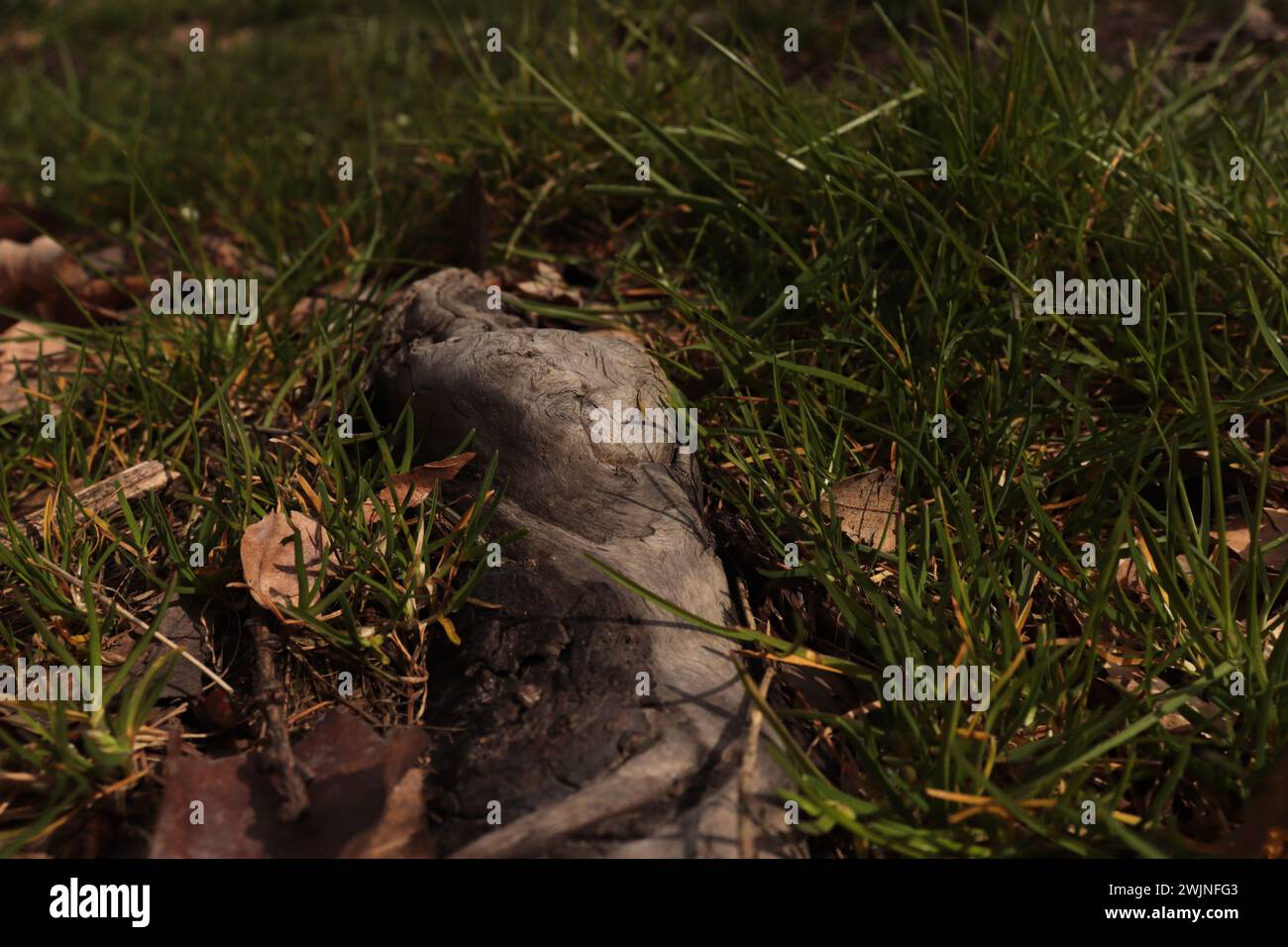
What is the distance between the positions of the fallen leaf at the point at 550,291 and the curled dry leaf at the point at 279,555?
0.98m

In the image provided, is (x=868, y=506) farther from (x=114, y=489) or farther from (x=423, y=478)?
(x=114, y=489)

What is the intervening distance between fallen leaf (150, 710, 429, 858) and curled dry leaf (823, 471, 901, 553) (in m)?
0.92

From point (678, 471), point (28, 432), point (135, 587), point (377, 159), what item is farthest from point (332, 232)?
point (678, 471)

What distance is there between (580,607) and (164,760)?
733 millimetres

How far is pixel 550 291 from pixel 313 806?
1.57 m

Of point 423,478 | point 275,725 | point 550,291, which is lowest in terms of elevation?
point 275,725

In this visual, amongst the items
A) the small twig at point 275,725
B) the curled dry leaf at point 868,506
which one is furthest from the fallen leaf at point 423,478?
the curled dry leaf at point 868,506

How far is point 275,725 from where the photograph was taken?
5.52 ft

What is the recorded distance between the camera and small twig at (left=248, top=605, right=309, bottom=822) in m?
1.57

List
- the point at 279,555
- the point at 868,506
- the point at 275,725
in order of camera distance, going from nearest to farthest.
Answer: the point at 275,725 → the point at 279,555 → the point at 868,506

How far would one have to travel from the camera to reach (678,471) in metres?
2.06

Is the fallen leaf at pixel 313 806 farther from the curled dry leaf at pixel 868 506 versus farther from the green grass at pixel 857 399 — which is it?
the curled dry leaf at pixel 868 506

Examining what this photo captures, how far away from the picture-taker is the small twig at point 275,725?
157cm

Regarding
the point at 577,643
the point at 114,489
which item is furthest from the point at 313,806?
the point at 114,489
